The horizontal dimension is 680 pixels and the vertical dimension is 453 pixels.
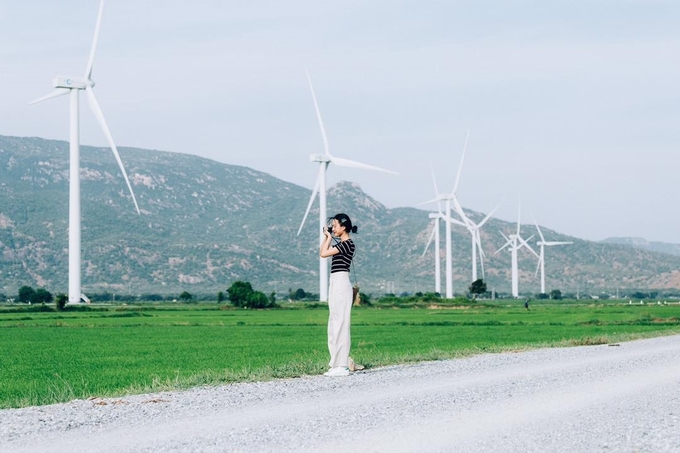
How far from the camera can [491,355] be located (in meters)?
29.0

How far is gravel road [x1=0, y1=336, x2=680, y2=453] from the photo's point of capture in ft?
40.9

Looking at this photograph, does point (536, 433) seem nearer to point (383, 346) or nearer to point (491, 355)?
point (491, 355)

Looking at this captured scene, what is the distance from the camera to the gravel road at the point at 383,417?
12477 millimetres

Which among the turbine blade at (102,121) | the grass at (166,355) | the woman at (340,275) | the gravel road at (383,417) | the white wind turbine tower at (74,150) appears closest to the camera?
the gravel road at (383,417)

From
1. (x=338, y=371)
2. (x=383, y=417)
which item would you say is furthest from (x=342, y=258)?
(x=383, y=417)

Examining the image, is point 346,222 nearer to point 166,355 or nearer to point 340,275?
point 340,275

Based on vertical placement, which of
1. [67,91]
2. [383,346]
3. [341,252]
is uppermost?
[67,91]

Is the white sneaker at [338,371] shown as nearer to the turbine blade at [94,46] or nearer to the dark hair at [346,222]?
the dark hair at [346,222]

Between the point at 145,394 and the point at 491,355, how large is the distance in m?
13.2

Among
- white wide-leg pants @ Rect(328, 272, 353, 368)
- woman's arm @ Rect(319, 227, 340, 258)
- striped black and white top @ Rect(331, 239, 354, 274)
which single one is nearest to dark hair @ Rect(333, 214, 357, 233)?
striped black and white top @ Rect(331, 239, 354, 274)

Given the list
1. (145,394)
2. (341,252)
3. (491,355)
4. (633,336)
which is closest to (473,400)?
(341,252)

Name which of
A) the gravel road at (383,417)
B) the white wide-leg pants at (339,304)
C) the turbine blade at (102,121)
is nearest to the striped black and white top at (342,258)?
the white wide-leg pants at (339,304)

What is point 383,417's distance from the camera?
48.1 feet

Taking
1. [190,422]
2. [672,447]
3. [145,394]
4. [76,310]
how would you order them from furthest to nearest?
[76,310], [145,394], [190,422], [672,447]
